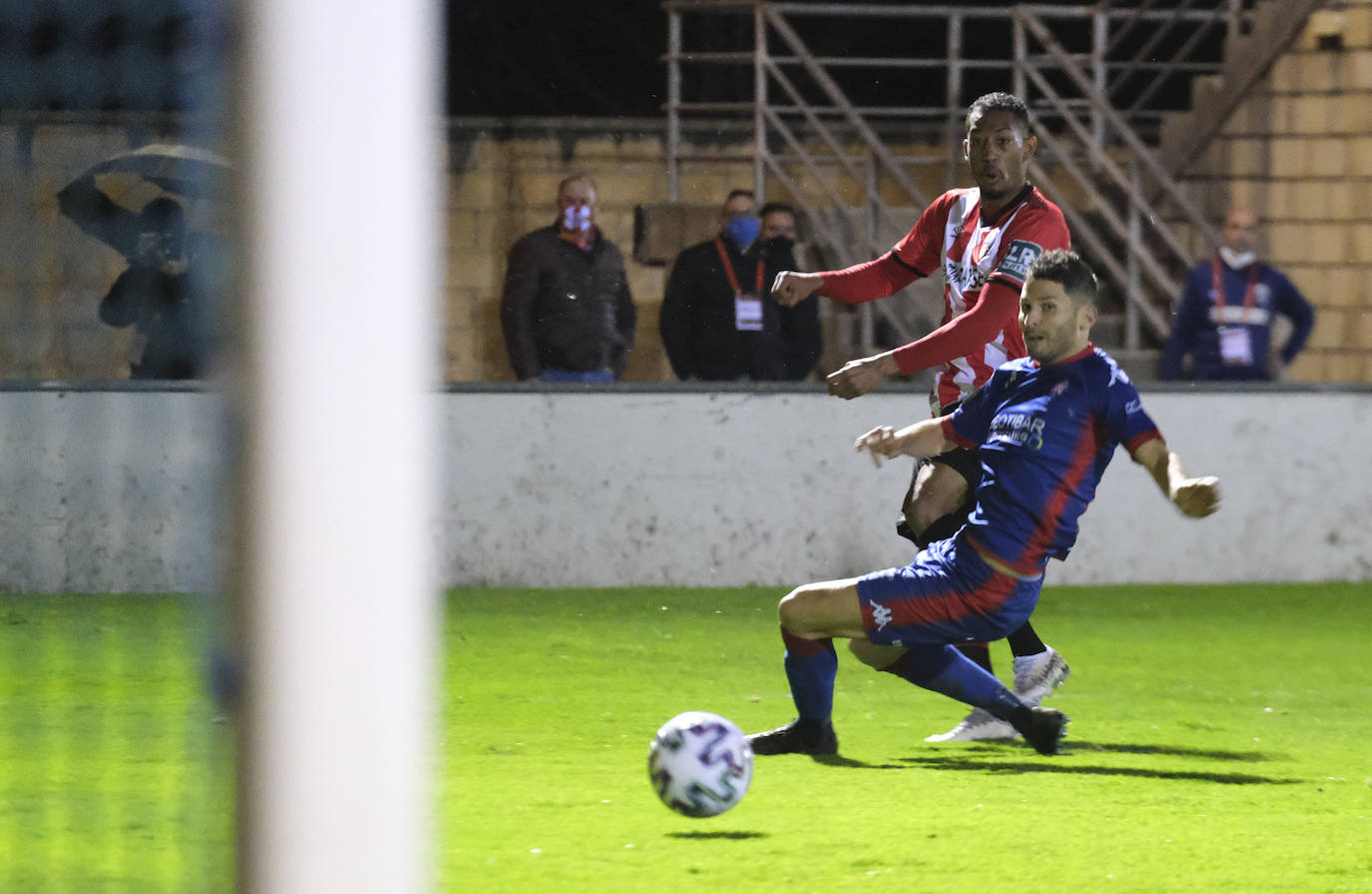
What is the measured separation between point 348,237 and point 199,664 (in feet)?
2.09

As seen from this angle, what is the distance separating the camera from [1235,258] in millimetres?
11422

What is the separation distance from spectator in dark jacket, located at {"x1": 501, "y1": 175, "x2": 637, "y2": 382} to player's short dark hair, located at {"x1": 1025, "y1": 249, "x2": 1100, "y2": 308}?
5717mm

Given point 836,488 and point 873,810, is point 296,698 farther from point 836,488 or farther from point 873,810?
point 836,488

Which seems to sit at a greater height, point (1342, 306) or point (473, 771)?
point (1342, 306)

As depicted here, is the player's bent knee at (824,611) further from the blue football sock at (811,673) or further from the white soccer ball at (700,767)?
the white soccer ball at (700,767)

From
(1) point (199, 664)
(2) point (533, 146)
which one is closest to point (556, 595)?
(2) point (533, 146)

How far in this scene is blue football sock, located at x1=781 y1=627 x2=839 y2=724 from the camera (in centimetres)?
576

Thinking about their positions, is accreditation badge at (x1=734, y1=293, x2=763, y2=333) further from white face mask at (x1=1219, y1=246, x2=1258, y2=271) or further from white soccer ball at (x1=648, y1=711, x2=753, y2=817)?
white soccer ball at (x1=648, y1=711, x2=753, y2=817)

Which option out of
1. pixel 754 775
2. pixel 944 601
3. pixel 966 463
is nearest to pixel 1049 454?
pixel 944 601

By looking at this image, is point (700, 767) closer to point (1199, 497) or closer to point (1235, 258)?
point (1199, 497)

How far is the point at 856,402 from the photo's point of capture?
10680 mm

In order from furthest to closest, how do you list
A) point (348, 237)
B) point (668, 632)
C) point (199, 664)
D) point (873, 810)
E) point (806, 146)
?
point (806, 146)
point (668, 632)
point (873, 810)
point (199, 664)
point (348, 237)

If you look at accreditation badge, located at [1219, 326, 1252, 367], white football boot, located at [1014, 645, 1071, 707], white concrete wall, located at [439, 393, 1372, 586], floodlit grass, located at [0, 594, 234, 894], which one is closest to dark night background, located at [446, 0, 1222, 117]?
accreditation badge, located at [1219, 326, 1252, 367]

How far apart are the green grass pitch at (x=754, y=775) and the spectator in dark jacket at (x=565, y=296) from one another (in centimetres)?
191
